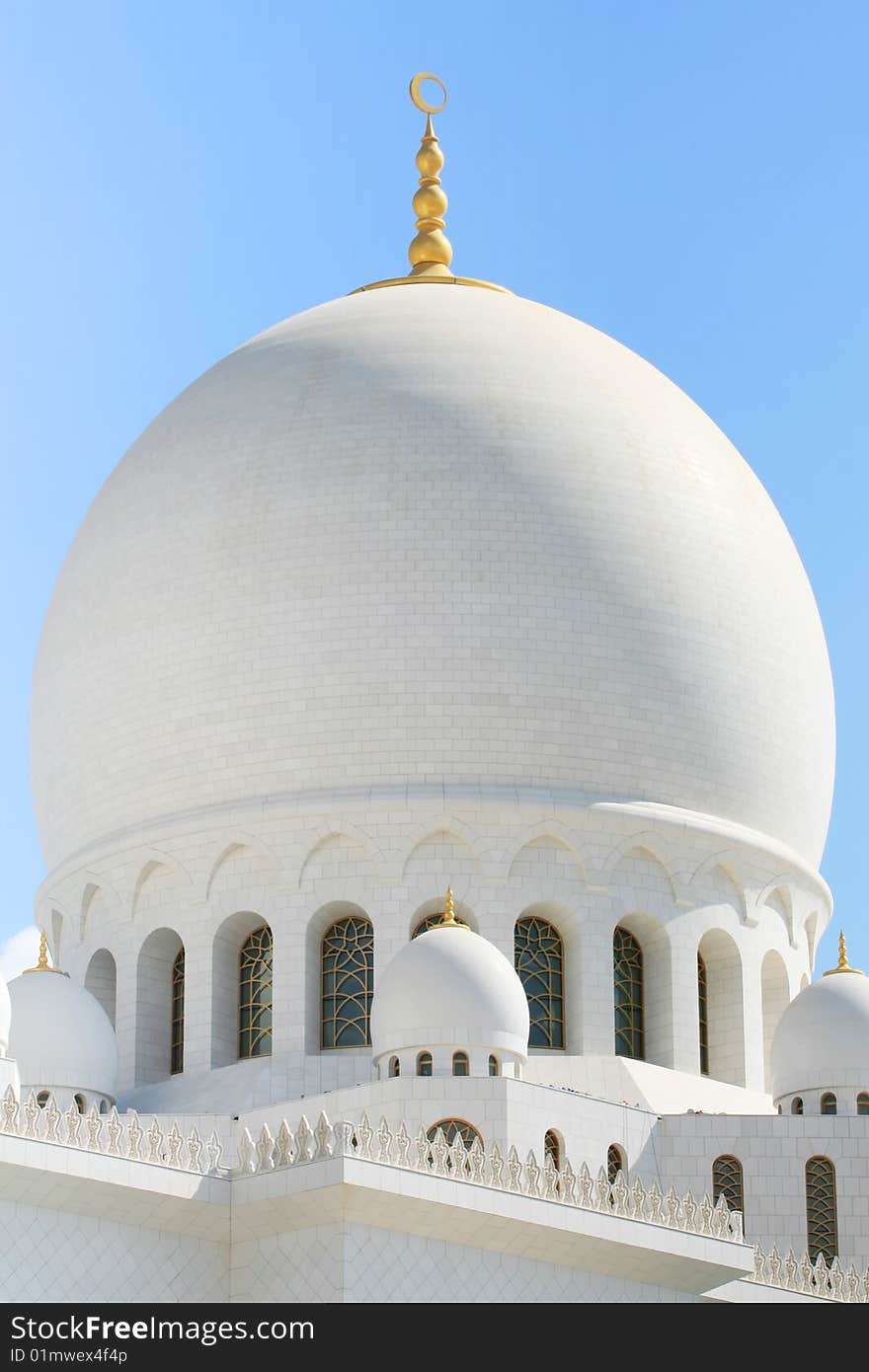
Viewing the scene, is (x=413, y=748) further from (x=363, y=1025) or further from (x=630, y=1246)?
(x=630, y=1246)

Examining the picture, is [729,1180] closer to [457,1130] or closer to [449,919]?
[457,1130]

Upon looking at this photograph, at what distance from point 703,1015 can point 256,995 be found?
5.78m

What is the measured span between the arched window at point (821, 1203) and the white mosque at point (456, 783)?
0.04 m

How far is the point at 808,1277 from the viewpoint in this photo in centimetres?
2758

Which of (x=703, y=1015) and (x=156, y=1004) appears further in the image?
(x=703, y=1015)

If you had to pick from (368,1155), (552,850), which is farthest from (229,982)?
(368,1155)

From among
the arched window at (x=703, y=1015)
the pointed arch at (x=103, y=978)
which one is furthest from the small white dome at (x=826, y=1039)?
the pointed arch at (x=103, y=978)

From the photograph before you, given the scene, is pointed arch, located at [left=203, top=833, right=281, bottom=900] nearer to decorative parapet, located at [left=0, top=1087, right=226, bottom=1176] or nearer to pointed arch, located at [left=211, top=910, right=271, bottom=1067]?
pointed arch, located at [left=211, top=910, right=271, bottom=1067]

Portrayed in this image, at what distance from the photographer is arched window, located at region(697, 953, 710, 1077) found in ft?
107

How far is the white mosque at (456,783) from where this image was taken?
97.1 feet

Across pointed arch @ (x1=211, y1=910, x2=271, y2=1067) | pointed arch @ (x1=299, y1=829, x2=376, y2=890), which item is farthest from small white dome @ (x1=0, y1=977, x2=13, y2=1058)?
pointed arch @ (x1=299, y1=829, x2=376, y2=890)

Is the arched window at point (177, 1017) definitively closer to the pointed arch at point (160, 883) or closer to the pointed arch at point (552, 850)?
the pointed arch at point (160, 883)

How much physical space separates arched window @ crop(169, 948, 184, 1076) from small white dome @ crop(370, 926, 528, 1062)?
→ 4736 millimetres

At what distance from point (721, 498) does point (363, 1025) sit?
8.95 meters
